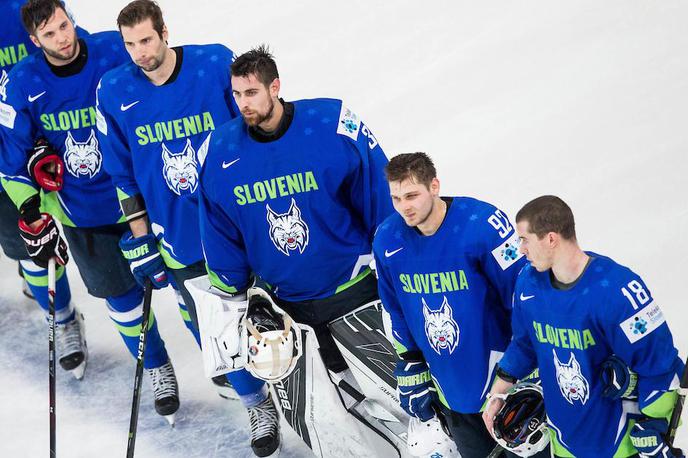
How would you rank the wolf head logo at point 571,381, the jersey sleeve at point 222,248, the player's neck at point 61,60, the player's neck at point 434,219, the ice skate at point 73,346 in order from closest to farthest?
the wolf head logo at point 571,381, the player's neck at point 434,219, the jersey sleeve at point 222,248, the player's neck at point 61,60, the ice skate at point 73,346

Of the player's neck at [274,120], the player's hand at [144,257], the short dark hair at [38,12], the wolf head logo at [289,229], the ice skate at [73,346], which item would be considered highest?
the short dark hair at [38,12]

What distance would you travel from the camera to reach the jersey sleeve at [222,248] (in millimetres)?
3262

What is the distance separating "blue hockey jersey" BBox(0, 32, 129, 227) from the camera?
3.83m

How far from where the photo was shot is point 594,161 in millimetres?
4598

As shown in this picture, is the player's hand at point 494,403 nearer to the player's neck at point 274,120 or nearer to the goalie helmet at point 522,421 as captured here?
the goalie helmet at point 522,421

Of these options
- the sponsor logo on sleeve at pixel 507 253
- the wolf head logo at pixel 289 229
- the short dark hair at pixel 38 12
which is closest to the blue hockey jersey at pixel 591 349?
the sponsor logo on sleeve at pixel 507 253

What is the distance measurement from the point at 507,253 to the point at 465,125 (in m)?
2.33

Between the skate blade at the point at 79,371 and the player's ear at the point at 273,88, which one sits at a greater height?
the player's ear at the point at 273,88

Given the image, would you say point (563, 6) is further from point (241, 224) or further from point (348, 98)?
point (241, 224)

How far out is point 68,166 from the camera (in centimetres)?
392

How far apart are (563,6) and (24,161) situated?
9.30 feet

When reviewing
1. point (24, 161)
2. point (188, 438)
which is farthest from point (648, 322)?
point (24, 161)

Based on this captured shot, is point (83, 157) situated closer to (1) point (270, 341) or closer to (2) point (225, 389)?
(2) point (225, 389)

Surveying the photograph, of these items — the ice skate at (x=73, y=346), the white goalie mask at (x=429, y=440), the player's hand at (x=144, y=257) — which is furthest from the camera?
the ice skate at (x=73, y=346)
